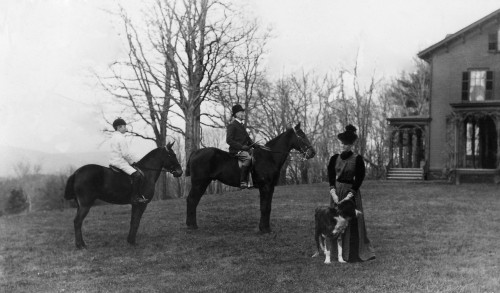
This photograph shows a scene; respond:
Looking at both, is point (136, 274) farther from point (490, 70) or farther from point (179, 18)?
point (490, 70)

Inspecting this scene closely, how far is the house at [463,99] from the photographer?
25219mm

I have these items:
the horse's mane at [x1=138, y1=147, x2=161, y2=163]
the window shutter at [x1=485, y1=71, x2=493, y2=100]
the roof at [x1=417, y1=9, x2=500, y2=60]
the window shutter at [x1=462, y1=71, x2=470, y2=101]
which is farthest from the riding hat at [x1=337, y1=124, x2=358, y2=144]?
the window shutter at [x1=485, y1=71, x2=493, y2=100]

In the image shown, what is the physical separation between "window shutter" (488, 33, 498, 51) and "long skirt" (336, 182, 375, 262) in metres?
21.5

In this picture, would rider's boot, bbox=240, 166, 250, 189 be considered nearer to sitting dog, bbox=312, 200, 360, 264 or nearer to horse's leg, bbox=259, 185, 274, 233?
horse's leg, bbox=259, 185, 274, 233

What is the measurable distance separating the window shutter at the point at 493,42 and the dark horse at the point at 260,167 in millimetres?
19661

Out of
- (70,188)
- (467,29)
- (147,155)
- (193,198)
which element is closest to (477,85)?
(467,29)

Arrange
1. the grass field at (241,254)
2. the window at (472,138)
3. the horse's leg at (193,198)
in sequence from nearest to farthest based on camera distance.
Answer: the grass field at (241,254), the horse's leg at (193,198), the window at (472,138)

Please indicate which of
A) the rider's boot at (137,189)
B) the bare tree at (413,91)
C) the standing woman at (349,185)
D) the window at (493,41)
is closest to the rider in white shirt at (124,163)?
the rider's boot at (137,189)

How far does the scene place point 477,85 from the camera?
26.7 m

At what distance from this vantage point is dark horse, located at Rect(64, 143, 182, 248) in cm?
920

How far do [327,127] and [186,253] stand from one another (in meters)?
34.3

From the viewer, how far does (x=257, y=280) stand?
759 centimetres

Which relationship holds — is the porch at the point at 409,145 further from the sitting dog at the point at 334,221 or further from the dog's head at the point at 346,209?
the dog's head at the point at 346,209

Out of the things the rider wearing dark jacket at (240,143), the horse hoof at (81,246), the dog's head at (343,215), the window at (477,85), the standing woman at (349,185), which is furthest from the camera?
the window at (477,85)
